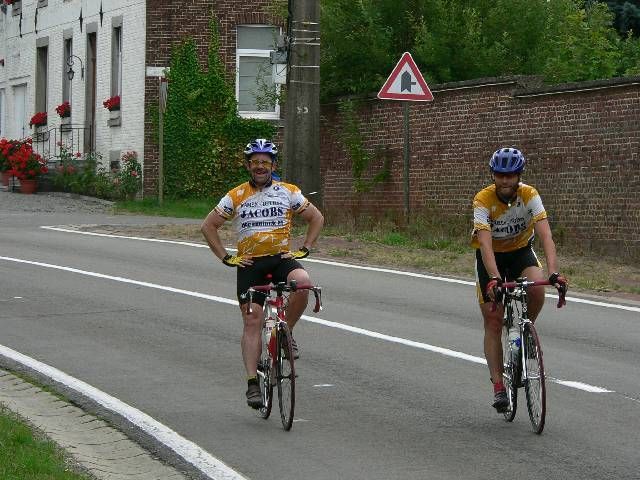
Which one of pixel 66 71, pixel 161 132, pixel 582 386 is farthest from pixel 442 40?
pixel 66 71

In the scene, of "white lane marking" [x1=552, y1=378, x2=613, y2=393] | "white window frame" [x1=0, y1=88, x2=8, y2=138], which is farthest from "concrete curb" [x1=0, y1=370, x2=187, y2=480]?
"white window frame" [x1=0, y1=88, x2=8, y2=138]

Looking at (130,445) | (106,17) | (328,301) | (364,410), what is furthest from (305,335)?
(106,17)

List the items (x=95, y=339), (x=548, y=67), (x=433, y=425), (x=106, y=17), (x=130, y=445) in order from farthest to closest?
(x=106, y=17)
(x=548, y=67)
(x=95, y=339)
(x=433, y=425)
(x=130, y=445)

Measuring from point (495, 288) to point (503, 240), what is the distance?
1.90 ft

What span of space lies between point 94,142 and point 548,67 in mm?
14737

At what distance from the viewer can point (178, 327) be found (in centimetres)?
1412

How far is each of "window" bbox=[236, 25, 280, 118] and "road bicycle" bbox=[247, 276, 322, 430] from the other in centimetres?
2558

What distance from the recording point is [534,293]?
976 cm

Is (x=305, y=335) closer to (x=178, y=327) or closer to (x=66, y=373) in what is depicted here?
(x=178, y=327)

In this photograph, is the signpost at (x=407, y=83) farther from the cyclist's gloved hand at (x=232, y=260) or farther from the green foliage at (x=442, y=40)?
the cyclist's gloved hand at (x=232, y=260)

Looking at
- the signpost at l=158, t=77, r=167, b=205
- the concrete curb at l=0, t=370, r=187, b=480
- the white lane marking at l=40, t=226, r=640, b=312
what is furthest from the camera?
the signpost at l=158, t=77, r=167, b=205

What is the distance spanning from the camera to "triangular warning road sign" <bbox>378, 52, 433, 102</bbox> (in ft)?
72.1

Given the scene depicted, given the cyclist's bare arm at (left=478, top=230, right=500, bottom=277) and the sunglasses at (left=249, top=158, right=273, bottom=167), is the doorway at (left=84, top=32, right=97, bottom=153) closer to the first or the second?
the sunglasses at (left=249, top=158, right=273, bottom=167)

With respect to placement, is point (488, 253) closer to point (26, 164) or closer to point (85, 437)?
point (85, 437)
